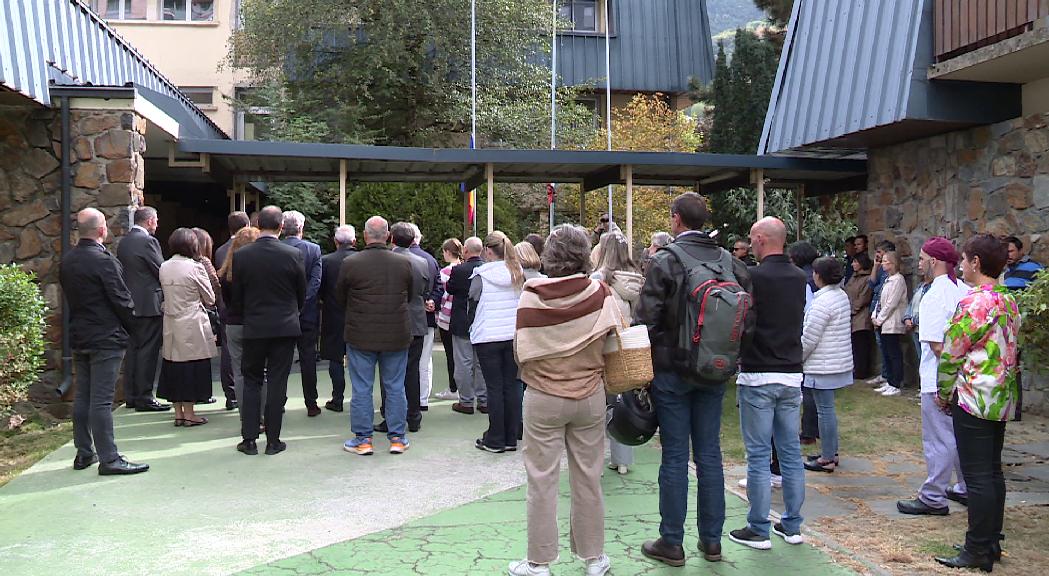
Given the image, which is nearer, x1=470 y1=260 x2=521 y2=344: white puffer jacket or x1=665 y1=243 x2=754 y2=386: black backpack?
x1=665 y1=243 x2=754 y2=386: black backpack

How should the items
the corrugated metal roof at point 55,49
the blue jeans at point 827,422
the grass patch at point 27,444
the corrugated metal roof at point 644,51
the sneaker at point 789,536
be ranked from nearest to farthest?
the sneaker at point 789,536 → the blue jeans at point 827,422 → the grass patch at point 27,444 → the corrugated metal roof at point 55,49 → the corrugated metal roof at point 644,51

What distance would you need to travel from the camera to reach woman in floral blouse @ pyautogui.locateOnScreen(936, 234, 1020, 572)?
4625 millimetres

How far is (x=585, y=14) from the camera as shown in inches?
1035

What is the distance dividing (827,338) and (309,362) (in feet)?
15.5

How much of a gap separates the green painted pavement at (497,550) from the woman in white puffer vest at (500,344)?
4.64 feet

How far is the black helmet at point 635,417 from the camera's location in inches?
184

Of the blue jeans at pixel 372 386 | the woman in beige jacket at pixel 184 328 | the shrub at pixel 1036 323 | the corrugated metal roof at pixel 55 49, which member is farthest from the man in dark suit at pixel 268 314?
the shrub at pixel 1036 323

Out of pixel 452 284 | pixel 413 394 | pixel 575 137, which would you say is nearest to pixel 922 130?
pixel 452 284

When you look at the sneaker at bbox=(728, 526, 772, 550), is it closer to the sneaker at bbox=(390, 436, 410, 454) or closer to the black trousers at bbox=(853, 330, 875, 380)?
the sneaker at bbox=(390, 436, 410, 454)

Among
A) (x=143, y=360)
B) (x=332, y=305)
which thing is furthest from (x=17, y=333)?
(x=332, y=305)

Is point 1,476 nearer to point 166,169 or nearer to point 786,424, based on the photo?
point 786,424

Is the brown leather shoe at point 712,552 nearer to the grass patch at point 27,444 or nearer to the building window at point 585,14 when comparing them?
the grass patch at point 27,444

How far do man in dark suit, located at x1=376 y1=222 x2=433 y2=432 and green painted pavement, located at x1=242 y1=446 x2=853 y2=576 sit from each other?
2257 mm

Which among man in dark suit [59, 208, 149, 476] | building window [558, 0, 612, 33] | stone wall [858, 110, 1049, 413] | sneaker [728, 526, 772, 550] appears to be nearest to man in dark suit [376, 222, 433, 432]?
man in dark suit [59, 208, 149, 476]
